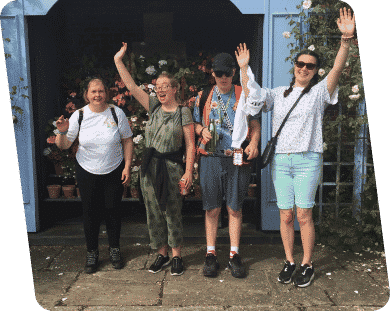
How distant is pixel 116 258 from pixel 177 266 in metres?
0.60

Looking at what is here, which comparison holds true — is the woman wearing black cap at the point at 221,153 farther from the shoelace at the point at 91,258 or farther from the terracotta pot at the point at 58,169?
the terracotta pot at the point at 58,169

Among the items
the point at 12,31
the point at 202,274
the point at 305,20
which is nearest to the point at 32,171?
the point at 12,31

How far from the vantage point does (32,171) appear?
375cm

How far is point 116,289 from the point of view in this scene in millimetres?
3258

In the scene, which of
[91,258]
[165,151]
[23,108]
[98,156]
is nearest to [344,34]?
[165,151]

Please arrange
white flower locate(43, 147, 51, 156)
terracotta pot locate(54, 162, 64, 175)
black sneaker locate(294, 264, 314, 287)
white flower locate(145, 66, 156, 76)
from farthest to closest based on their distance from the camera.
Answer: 1. white flower locate(145, 66, 156, 76)
2. terracotta pot locate(54, 162, 64, 175)
3. white flower locate(43, 147, 51, 156)
4. black sneaker locate(294, 264, 314, 287)

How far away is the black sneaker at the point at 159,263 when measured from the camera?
11.9 ft

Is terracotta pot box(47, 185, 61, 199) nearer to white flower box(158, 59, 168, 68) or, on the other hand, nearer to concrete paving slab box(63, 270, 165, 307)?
concrete paving slab box(63, 270, 165, 307)

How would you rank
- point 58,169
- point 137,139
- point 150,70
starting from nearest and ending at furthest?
point 58,169, point 137,139, point 150,70

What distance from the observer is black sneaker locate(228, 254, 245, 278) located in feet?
11.4

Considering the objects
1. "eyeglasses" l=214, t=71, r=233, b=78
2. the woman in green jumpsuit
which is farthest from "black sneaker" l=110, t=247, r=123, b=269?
"eyeglasses" l=214, t=71, r=233, b=78

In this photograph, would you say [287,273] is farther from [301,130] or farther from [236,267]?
[301,130]

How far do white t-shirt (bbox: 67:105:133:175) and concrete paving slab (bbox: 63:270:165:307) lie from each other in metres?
0.94

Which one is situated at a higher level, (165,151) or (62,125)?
(62,125)
